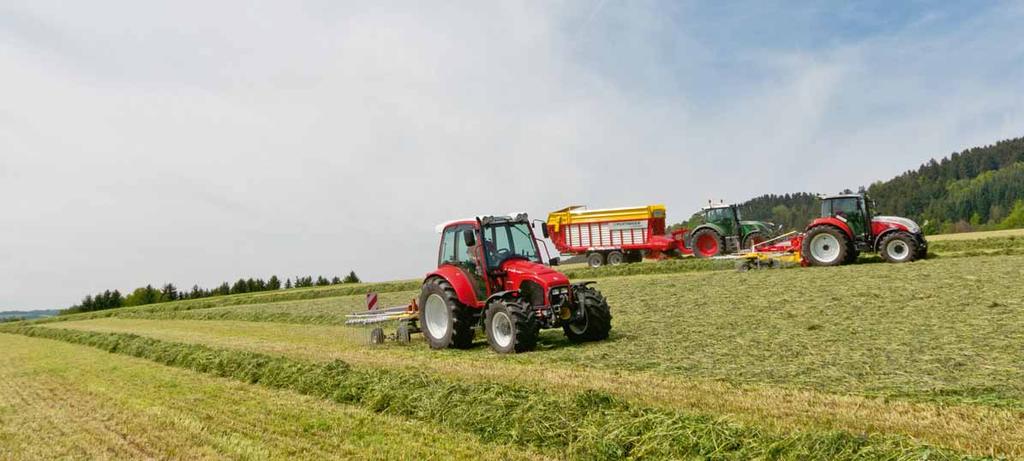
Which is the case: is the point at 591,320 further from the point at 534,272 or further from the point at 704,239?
the point at 704,239

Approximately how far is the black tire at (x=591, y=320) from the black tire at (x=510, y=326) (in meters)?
0.76

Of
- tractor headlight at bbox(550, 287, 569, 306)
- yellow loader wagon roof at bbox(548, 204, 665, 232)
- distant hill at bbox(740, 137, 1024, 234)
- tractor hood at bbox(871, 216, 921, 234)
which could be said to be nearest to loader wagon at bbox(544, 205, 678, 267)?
yellow loader wagon roof at bbox(548, 204, 665, 232)

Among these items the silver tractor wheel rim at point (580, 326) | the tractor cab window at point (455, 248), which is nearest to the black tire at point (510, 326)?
the silver tractor wheel rim at point (580, 326)

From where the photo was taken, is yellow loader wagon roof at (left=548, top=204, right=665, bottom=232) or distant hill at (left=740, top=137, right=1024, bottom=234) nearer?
yellow loader wagon roof at (left=548, top=204, right=665, bottom=232)

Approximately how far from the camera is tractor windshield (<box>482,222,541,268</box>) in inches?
413

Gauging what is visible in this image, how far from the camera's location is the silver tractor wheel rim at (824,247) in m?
18.2

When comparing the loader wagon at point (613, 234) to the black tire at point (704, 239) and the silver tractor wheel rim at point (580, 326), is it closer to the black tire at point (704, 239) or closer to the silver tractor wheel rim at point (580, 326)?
the black tire at point (704, 239)

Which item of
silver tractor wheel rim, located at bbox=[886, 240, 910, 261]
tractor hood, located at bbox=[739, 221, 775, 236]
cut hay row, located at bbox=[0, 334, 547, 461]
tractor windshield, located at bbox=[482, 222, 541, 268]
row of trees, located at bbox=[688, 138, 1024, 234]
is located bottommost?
cut hay row, located at bbox=[0, 334, 547, 461]

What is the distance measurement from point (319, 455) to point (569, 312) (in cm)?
502

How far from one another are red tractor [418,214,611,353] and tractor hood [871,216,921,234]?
1115 cm

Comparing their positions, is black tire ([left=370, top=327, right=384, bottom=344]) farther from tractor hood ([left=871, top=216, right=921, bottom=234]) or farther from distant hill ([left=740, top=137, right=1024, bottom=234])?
distant hill ([left=740, top=137, right=1024, bottom=234])

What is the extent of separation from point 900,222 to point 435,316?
13.1 m

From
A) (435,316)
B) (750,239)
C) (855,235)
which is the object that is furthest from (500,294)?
(750,239)

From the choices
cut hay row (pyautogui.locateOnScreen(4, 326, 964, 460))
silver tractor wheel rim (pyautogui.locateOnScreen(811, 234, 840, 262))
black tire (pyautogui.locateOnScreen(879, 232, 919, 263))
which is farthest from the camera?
silver tractor wheel rim (pyautogui.locateOnScreen(811, 234, 840, 262))
